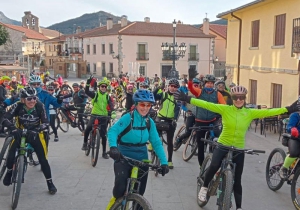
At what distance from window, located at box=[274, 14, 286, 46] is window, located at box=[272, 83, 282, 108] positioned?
6.03ft

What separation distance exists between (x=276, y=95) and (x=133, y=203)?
12.9 meters

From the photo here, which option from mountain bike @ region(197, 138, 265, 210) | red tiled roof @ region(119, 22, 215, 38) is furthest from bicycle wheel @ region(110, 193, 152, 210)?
red tiled roof @ region(119, 22, 215, 38)

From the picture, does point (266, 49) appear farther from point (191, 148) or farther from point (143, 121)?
point (143, 121)

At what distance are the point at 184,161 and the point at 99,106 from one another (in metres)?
2.46

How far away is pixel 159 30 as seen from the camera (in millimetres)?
52312

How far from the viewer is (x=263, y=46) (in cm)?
1619

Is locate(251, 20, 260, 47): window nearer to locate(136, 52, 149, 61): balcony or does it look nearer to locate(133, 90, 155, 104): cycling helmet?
locate(133, 90, 155, 104): cycling helmet

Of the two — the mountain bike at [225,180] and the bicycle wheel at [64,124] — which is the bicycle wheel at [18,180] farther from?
the bicycle wheel at [64,124]

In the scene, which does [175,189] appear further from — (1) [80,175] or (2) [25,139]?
(2) [25,139]

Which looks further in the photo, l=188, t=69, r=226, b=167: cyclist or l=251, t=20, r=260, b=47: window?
l=251, t=20, r=260, b=47: window

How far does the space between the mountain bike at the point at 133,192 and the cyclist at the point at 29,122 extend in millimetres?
2264

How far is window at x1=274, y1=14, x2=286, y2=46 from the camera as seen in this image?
47.9ft

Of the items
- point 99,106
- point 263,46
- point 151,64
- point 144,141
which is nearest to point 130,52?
point 151,64

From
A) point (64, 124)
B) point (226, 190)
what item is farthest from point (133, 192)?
point (64, 124)
